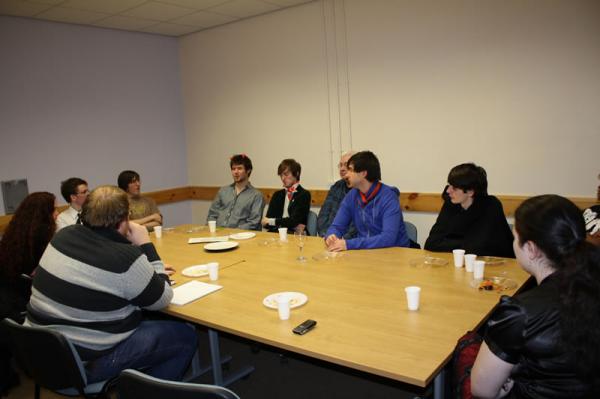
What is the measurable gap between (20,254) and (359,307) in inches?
80.9

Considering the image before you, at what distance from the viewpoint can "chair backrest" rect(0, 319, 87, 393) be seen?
70.4 inches

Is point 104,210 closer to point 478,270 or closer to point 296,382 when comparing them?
point 296,382

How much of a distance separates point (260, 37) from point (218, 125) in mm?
1274

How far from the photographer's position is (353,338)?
A: 1.67 m

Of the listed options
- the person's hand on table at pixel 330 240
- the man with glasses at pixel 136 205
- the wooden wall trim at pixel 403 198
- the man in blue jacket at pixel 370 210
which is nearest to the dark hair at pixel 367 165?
the man in blue jacket at pixel 370 210

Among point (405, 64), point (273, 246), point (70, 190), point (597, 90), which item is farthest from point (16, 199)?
point (597, 90)

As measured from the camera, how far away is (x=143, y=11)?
4742mm

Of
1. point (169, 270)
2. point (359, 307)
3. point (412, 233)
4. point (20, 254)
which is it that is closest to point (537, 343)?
point (359, 307)

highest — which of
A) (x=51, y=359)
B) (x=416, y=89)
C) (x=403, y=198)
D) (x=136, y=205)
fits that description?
(x=416, y=89)

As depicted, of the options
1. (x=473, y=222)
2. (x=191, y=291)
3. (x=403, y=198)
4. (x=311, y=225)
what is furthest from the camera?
(x=403, y=198)

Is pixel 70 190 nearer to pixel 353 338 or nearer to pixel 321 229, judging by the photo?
pixel 321 229

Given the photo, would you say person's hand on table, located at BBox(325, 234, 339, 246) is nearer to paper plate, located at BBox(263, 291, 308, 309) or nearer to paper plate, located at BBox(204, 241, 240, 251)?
paper plate, located at BBox(204, 241, 240, 251)

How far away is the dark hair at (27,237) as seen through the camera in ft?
8.80

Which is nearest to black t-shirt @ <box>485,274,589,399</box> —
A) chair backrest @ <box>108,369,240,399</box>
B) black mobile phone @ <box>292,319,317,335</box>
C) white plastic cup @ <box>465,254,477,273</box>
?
black mobile phone @ <box>292,319,317,335</box>
